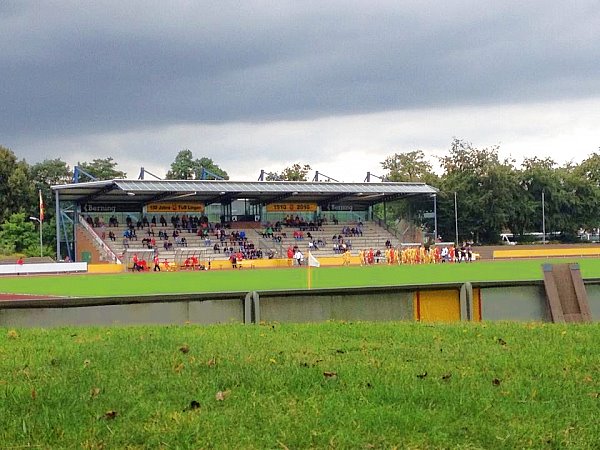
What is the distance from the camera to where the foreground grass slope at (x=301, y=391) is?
5.11 meters

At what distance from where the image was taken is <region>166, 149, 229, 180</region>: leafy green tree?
122 meters

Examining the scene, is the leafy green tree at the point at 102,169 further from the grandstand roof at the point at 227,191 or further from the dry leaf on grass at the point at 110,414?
the dry leaf on grass at the point at 110,414

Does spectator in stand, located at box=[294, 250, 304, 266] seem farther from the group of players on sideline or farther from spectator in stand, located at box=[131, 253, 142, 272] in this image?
spectator in stand, located at box=[131, 253, 142, 272]

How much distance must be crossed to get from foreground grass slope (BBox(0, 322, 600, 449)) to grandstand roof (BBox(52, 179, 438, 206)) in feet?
173

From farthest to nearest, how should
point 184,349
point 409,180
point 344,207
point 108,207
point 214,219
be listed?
1. point 409,180
2. point 344,207
3. point 214,219
4. point 108,207
5. point 184,349

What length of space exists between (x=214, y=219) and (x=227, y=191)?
306 inches

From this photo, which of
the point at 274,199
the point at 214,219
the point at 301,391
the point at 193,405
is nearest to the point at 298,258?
the point at 274,199

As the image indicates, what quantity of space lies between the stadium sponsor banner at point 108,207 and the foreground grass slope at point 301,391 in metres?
60.2

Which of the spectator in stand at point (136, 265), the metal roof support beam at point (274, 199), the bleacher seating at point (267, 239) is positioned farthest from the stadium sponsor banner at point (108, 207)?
the spectator in stand at point (136, 265)

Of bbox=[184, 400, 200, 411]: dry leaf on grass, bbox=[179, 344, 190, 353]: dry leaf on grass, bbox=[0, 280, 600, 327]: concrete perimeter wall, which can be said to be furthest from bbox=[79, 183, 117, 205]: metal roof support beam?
bbox=[184, 400, 200, 411]: dry leaf on grass

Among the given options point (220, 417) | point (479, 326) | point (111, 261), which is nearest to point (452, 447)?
point (220, 417)

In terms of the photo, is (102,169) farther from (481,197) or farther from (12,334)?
(12,334)

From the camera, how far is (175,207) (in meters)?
70.8

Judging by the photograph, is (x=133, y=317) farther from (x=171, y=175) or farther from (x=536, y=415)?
(x=171, y=175)
